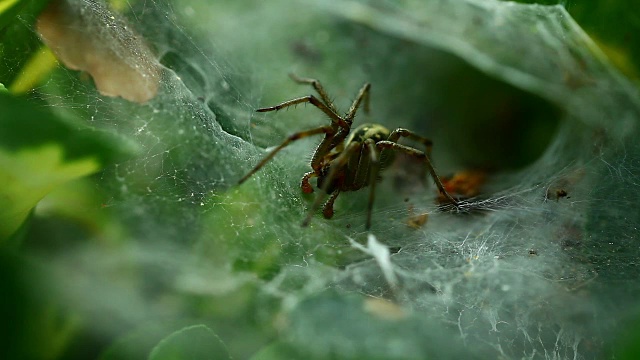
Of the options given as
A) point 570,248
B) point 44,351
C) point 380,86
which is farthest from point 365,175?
point 44,351

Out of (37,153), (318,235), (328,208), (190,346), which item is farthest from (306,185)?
(37,153)

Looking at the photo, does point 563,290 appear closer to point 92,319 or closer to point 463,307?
point 463,307

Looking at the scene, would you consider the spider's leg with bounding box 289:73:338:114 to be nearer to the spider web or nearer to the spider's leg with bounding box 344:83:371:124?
the spider's leg with bounding box 344:83:371:124

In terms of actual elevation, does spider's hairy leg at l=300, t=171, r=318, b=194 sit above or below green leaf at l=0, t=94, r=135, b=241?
below

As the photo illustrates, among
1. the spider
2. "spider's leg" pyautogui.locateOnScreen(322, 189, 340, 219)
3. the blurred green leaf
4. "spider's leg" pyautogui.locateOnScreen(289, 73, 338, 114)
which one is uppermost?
the blurred green leaf

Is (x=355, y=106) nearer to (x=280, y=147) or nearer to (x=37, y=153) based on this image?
(x=280, y=147)

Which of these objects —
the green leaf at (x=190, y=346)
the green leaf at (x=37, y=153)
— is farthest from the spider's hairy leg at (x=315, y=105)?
the green leaf at (x=190, y=346)

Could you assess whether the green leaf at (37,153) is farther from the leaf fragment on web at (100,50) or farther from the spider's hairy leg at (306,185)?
the spider's hairy leg at (306,185)

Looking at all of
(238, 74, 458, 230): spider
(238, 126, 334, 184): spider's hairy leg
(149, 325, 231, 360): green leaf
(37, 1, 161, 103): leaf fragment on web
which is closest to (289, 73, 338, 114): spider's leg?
(238, 74, 458, 230): spider

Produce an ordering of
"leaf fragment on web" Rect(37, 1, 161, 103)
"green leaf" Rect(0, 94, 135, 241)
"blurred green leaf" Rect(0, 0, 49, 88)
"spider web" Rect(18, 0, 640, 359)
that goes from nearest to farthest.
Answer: "green leaf" Rect(0, 94, 135, 241), "spider web" Rect(18, 0, 640, 359), "blurred green leaf" Rect(0, 0, 49, 88), "leaf fragment on web" Rect(37, 1, 161, 103)

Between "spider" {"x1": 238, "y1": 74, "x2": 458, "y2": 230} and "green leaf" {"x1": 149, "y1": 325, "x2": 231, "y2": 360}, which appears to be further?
"spider" {"x1": 238, "y1": 74, "x2": 458, "y2": 230}
